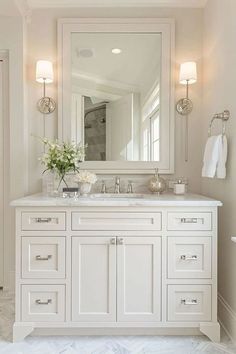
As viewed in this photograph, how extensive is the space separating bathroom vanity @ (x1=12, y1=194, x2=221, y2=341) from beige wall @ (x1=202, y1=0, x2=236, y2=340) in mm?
175

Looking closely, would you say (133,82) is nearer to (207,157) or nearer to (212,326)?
(207,157)

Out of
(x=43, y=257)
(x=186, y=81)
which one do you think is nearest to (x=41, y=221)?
(x=43, y=257)

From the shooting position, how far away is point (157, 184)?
99.1 inches

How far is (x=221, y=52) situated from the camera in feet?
7.29

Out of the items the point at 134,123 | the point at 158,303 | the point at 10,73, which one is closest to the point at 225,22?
the point at 134,123

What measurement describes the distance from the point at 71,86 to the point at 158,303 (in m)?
1.87

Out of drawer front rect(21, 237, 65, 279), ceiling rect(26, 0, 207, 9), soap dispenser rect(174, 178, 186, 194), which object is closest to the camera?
drawer front rect(21, 237, 65, 279)

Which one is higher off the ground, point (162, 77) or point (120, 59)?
point (120, 59)

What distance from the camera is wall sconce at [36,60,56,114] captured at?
250 cm

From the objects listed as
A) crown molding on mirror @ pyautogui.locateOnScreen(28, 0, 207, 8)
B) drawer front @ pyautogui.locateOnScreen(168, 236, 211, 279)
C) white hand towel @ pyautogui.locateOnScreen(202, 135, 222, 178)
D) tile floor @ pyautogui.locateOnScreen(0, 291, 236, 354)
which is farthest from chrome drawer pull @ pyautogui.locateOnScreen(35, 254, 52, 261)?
→ crown molding on mirror @ pyautogui.locateOnScreen(28, 0, 207, 8)

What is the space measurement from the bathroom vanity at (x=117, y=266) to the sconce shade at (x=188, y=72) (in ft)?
3.68

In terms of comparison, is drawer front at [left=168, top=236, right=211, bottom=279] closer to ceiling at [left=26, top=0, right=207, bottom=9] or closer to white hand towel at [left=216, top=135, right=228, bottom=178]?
white hand towel at [left=216, top=135, right=228, bottom=178]

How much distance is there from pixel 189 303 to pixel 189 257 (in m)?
0.30

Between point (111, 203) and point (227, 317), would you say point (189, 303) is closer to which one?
point (227, 317)
